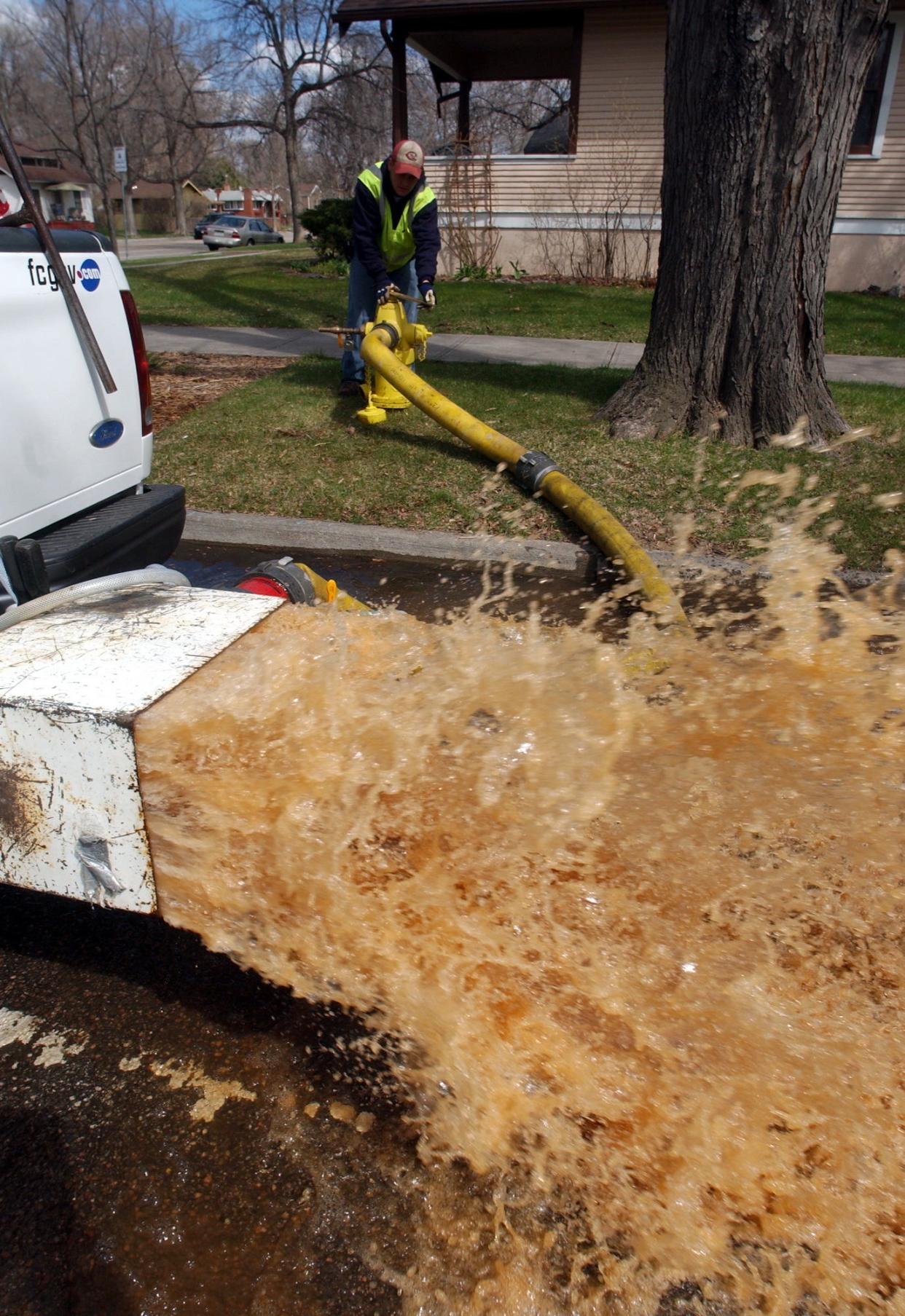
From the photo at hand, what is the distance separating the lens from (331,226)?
54.9 ft

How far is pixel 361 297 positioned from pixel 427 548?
308cm

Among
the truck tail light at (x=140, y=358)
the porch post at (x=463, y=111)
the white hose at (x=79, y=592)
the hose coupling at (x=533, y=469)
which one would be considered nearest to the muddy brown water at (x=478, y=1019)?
the white hose at (x=79, y=592)

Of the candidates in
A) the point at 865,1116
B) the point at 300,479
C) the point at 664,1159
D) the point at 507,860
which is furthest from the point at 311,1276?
the point at 300,479

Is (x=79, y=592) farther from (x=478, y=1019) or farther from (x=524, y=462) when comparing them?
(x=524, y=462)

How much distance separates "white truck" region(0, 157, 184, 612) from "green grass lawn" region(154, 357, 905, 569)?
250 centimetres

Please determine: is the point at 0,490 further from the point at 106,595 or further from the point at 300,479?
the point at 300,479

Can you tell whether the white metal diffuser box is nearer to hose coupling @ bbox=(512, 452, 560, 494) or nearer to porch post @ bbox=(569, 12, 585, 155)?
hose coupling @ bbox=(512, 452, 560, 494)

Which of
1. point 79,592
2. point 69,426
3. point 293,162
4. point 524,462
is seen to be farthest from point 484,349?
point 293,162

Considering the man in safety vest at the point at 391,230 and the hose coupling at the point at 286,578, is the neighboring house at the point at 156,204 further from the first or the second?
the hose coupling at the point at 286,578

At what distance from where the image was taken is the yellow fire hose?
16.4 ft

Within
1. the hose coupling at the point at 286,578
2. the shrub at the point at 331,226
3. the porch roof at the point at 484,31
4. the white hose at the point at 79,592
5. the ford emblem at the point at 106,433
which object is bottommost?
the hose coupling at the point at 286,578

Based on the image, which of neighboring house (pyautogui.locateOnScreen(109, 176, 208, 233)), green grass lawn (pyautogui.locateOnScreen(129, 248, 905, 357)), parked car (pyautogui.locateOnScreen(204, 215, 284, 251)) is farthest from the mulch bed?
neighboring house (pyautogui.locateOnScreen(109, 176, 208, 233))

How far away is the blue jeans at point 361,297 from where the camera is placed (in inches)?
304

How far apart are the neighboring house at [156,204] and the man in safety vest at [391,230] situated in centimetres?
7344
